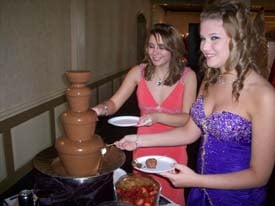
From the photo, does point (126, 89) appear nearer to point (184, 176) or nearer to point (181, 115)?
point (181, 115)

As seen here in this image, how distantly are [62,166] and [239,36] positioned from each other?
0.96 metres

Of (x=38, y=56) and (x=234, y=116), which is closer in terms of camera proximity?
(x=234, y=116)

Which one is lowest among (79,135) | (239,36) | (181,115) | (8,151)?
(8,151)

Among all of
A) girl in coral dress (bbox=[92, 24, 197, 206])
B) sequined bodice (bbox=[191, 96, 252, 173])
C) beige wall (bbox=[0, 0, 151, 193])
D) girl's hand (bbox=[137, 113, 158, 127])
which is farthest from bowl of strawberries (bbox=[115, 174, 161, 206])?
beige wall (bbox=[0, 0, 151, 193])

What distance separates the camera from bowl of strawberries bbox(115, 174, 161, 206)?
1.32 metres

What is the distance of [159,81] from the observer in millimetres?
2393

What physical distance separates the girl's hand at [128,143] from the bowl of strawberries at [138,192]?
0.38 m

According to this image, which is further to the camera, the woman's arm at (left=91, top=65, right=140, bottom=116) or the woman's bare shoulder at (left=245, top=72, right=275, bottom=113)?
the woman's arm at (left=91, top=65, right=140, bottom=116)

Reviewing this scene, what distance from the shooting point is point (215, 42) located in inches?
55.8

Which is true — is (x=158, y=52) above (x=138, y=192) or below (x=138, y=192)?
above

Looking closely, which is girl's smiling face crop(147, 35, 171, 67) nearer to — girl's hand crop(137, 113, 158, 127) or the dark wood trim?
girl's hand crop(137, 113, 158, 127)

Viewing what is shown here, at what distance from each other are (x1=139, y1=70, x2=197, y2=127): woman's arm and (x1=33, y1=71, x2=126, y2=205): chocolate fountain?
2.18ft

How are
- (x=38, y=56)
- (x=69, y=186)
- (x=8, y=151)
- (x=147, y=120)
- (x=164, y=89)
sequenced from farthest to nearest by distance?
(x=38, y=56), (x=8, y=151), (x=164, y=89), (x=147, y=120), (x=69, y=186)

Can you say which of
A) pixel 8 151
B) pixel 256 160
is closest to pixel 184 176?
pixel 256 160
